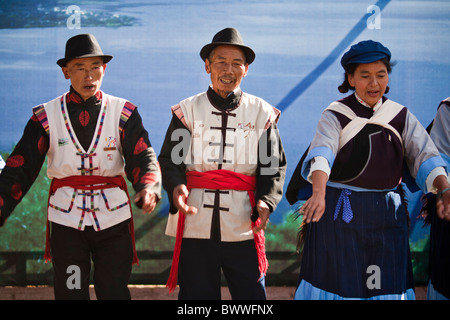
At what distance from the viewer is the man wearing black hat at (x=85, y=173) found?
10.4 ft

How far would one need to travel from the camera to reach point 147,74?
4449mm

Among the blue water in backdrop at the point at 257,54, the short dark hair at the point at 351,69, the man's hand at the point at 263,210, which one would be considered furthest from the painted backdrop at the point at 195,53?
the man's hand at the point at 263,210

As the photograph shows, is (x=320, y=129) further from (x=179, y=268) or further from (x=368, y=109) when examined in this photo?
(x=179, y=268)

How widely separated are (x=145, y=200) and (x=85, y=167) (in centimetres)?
50

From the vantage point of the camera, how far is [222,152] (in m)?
3.21

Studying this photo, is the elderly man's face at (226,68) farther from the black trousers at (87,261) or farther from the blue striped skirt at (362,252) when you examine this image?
the black trousers at (87,261)

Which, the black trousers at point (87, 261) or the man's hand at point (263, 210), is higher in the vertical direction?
the man's hand at point (263, 210)

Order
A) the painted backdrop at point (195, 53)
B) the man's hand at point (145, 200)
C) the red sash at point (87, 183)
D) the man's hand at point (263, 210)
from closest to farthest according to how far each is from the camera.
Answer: the man's hand at point (145, 200)
the man's hand at point (263, 210)
the red sash at point (87, 183)
the painted backdrop at point (195, 53)

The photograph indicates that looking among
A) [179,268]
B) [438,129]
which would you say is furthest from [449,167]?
[179,268]

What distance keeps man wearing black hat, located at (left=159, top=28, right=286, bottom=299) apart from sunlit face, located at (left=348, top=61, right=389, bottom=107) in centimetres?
56

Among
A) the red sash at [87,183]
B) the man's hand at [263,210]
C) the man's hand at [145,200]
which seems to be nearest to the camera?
the man's hand at [145,200]

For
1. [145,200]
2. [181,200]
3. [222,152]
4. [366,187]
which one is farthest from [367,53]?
[145,200]

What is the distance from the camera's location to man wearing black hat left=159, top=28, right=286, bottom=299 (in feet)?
10.3

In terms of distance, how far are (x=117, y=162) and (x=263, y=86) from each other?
5.44 ft
